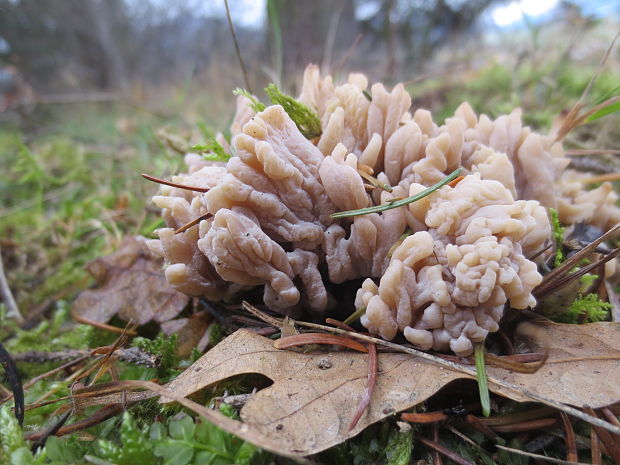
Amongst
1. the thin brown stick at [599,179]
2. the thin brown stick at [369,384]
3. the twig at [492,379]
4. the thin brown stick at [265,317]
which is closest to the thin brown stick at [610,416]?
the twig at [492,379]

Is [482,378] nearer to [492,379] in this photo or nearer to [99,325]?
[492,379]

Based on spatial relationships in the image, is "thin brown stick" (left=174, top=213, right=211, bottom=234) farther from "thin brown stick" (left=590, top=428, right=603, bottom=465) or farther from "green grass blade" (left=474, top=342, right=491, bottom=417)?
"thin brown stick" (left=590, top=428, right=603, bottom=465)

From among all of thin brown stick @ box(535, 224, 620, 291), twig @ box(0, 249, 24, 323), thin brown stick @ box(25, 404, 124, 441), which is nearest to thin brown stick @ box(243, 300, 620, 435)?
thin brown stick @ box(535, 224, 620, 291)

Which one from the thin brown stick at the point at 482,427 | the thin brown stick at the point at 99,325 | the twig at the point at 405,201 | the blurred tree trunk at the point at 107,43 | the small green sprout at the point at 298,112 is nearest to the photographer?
the thin brown stick at the point at 482,427

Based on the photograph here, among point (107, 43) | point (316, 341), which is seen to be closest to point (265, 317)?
point (316, 341)

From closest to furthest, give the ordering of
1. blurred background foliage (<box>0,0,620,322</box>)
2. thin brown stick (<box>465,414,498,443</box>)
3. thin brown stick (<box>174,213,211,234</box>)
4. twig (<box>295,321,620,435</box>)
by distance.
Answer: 1. twig (<box>295,321,620,435</box>)
2. thin brown stick (<box>465,414,498,443</box>)
3. thin brown stick (<box>174,213,211,234</box>)
4. blurred background foliage (<box>0,0,620,322</box>)

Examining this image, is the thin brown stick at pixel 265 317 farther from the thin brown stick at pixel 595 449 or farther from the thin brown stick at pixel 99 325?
the thin brown stick at pixel 595 449
